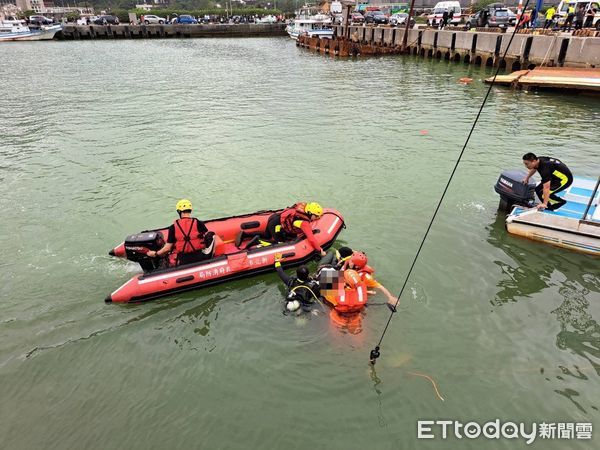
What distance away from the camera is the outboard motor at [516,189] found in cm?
921

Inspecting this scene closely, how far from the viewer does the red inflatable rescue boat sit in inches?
284

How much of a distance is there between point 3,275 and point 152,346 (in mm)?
4238

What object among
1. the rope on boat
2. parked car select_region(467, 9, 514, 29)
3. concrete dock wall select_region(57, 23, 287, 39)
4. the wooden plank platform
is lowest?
the rope on boat

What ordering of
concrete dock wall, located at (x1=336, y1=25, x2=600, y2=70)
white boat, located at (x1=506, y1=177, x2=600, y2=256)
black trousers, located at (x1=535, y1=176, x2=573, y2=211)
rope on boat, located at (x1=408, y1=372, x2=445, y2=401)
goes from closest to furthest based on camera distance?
rope on boat, located at (x1=408, y1=372, x2=445, y2=401) → white boat, located at (x1=506, y1=177, x2=600, y2=256) → black trousers, located at (x1=535, y1=176, x2=573, y2=211) → concrete dock wall, located at (x1=336, y1=25, x2=600, y2=70)

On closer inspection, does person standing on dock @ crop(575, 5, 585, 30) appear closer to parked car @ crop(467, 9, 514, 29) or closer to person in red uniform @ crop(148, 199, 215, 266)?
parked car @ crop(467, 9, 514, 29)

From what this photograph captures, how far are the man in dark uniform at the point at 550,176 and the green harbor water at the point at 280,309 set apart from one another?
1163mm

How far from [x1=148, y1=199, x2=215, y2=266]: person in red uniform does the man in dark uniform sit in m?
6.71

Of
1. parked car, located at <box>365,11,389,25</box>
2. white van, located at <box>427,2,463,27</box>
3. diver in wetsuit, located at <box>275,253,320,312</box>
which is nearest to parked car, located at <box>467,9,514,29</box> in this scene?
white van, located at <box>427,2,463,27</box>

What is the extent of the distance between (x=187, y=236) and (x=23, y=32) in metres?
75.5

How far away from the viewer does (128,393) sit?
5816 millimetres

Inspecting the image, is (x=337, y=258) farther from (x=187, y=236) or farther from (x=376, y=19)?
(x=376, y=19)

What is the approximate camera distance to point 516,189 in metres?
9.33

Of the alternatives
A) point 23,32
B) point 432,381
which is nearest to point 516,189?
point 432,381

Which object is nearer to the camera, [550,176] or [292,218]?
[292,218]
